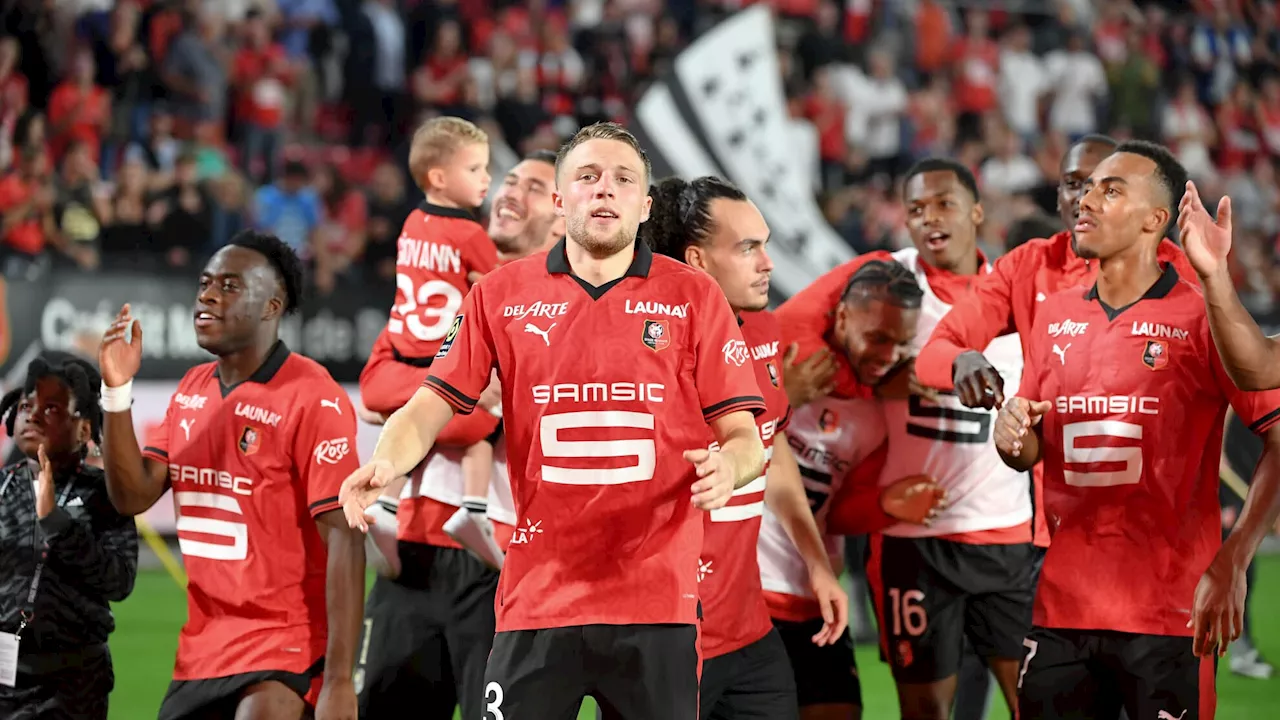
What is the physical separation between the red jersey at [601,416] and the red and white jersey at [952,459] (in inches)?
87.0

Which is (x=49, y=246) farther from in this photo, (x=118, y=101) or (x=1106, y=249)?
(x=1106, y=249)

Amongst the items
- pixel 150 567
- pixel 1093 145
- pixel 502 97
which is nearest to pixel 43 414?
pixel 1093 145

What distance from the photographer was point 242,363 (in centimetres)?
536

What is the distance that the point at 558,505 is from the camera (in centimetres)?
428

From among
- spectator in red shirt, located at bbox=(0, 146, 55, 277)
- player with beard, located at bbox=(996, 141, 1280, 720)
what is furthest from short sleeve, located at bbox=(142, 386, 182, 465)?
spectator in red shirt, located at bbox=(0, 146, 55, 277)

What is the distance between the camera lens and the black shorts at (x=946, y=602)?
631 cm

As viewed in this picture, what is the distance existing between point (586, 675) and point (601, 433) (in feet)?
2.23

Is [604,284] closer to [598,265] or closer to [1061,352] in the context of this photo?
[598,265]

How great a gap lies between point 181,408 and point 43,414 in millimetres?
666

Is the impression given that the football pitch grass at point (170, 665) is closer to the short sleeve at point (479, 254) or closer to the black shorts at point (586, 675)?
the short sleeve at point (479, 254)

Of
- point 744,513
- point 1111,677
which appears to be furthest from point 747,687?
point 1111,677

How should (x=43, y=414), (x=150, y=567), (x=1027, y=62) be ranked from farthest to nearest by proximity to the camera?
(x=1027, y=62), (x=150, y=567), (x=43, y=414)

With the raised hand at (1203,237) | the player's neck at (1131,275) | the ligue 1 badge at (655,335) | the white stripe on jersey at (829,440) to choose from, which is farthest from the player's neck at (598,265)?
the white stripe on jersey at (829,440)

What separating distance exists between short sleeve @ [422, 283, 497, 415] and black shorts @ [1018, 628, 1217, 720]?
2.15 meters
